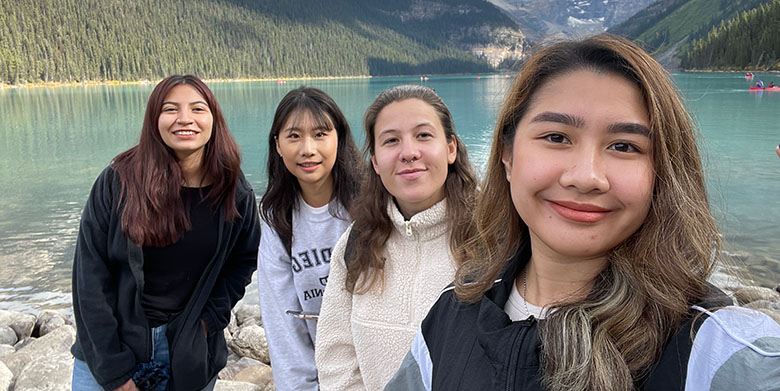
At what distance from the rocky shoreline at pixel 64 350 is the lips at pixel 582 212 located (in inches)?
93.7

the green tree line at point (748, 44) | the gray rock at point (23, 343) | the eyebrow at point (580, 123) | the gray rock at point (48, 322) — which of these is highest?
the green tree line at point (748, 44)

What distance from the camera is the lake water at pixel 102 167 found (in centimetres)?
819

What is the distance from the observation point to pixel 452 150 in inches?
89.8

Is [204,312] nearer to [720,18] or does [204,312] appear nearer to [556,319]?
[556,319]

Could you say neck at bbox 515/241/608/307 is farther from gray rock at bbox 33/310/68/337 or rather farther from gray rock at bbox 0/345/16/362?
gray rock at bbox 33/310/68/337

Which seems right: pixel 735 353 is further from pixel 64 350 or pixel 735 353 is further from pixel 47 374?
pixel 64 350

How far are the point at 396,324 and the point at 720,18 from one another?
434 ft

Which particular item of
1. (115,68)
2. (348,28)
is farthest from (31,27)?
(348,28)

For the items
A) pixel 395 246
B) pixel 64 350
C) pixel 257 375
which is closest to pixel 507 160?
pixel 395 246

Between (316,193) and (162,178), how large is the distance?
2.68 ft

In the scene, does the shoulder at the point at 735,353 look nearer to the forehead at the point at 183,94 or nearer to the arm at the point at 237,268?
the arm at the point at 237,268

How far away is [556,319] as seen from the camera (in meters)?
1.09

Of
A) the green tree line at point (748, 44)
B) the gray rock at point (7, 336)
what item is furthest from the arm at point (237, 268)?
the green tree line at point (748, 44)

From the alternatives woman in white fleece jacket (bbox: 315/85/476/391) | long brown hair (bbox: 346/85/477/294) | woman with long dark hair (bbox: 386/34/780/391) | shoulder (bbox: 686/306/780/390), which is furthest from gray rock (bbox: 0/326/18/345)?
shoulder (bbox: 686/306/780/390)
